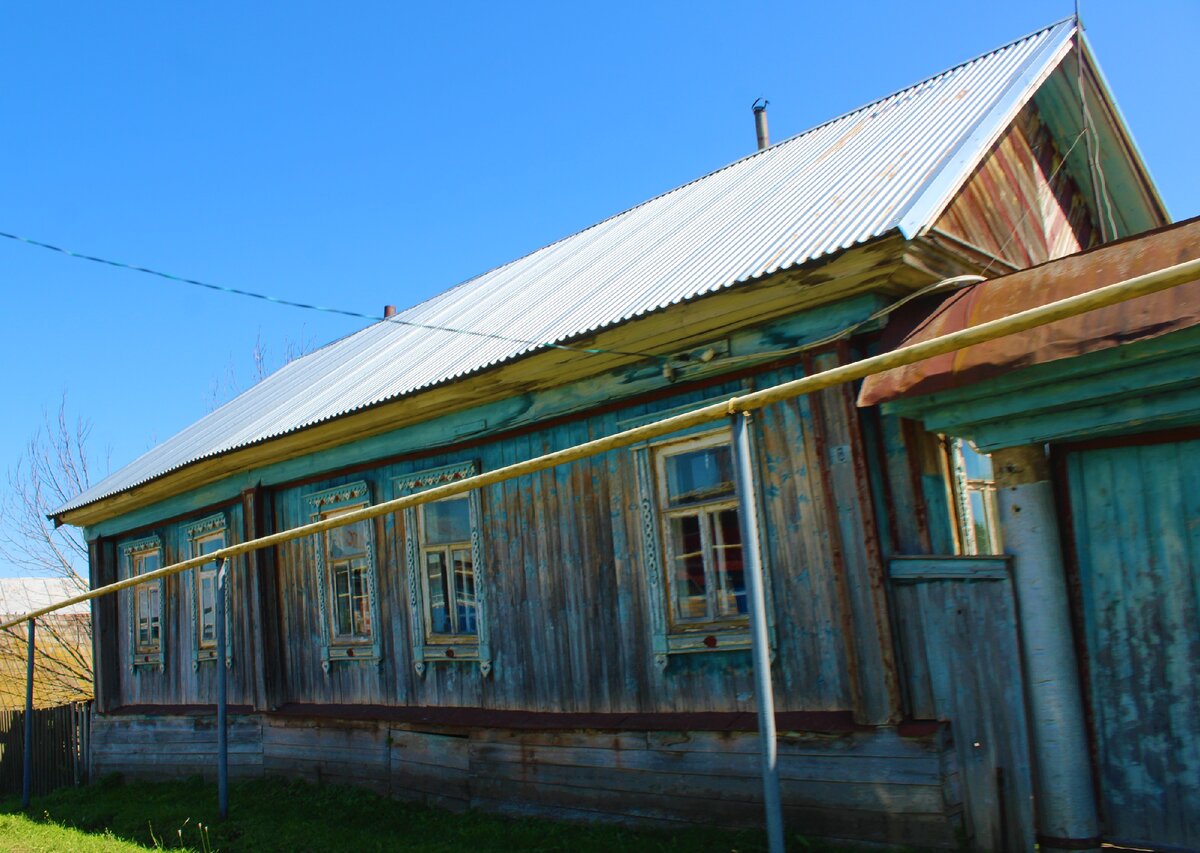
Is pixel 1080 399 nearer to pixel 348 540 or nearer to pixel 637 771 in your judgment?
pixel 637 771

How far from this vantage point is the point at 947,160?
20.9ft

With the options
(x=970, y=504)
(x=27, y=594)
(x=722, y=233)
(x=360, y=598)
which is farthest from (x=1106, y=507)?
(x=27, y=594)

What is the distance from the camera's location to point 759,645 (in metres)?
4.03

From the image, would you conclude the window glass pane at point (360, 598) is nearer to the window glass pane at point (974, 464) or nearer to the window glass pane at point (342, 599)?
the window glass pane at point (342, 599)

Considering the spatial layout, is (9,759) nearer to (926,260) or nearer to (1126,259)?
(926,260)

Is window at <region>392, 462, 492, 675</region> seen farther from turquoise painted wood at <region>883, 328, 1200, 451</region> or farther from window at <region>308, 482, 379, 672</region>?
turquoise painted wood at <region>883, 328, 1200, 451</region>

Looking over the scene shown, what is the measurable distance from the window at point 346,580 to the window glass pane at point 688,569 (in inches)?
149

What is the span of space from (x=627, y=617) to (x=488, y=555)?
5.52 feet

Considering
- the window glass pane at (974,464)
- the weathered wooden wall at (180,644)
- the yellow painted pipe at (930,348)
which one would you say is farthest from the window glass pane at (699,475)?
the weathered wooden wall at (180,644)

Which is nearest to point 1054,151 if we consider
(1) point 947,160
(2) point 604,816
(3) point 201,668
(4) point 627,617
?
(1) point 947,160

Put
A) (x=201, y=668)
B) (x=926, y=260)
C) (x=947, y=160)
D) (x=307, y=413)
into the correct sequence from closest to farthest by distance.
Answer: (x=926, y=260), (x=947, y=160), (x=307, y=413), (x=201, y=668)

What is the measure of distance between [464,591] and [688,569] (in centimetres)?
260

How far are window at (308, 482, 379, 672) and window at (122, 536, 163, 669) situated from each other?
392 cm

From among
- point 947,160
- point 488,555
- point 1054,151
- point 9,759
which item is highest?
point 1054,151
